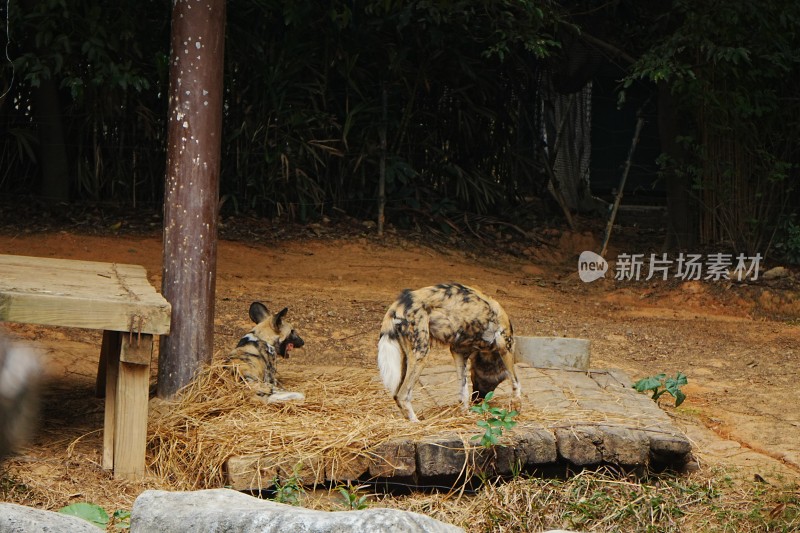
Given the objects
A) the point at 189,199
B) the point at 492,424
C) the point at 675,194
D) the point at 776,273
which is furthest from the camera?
the point at 675,194

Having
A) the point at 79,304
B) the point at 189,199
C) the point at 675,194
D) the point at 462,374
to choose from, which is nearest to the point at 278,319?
the point at 189,199

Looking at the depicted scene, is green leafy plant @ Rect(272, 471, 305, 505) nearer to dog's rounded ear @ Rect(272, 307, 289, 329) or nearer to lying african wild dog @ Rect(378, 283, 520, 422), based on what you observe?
lying african wild dog @ Rect(378, 283, 520, 422)

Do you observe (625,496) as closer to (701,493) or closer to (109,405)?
(701,493)

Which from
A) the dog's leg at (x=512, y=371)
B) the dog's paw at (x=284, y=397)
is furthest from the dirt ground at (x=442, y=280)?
the dog's leg at (x=512, y=371)

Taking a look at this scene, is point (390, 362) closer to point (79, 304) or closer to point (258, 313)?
point (258, 313)

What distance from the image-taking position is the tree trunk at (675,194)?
37.6 ft

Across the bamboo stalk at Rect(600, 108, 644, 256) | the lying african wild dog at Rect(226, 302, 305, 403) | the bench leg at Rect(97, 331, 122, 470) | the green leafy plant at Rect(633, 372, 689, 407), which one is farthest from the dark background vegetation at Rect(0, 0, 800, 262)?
the bench leg at Rect(97, 331, 122, 470)

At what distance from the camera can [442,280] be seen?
10.2 meters

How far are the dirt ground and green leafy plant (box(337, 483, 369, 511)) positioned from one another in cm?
94

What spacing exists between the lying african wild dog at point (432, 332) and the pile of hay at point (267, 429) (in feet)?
0.71

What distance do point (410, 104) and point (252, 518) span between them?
9.86m

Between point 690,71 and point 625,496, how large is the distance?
6.09 meters

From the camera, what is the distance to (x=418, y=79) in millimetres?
12406

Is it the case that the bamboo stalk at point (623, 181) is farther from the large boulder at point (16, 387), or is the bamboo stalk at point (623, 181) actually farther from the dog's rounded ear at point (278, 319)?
the large boulder at point (16, 387)
